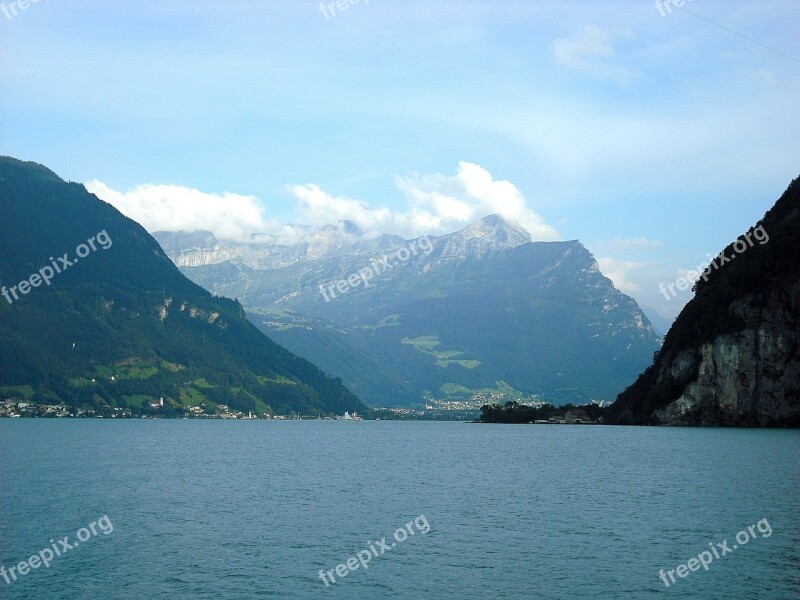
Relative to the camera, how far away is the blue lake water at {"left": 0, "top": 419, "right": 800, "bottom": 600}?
1982 inches

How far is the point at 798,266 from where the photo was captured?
651 ft

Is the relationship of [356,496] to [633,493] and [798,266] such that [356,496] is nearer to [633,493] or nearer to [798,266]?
[633,493]

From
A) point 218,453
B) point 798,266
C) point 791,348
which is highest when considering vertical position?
point 798,266

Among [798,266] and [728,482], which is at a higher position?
[798,266]

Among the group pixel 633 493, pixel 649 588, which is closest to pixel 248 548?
pixel 649 588

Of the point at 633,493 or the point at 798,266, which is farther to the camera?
the point at 798,266

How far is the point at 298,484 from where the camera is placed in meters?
100

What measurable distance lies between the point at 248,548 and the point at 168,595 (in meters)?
12.6

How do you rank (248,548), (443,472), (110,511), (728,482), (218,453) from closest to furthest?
(248,548), (110,511), (728,482), (443,472), (218,453)

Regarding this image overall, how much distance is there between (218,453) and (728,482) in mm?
97402

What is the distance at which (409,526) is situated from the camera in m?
68.8

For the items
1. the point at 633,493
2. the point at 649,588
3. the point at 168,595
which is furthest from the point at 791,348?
the point at 168,595

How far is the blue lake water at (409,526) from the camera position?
50344 mm

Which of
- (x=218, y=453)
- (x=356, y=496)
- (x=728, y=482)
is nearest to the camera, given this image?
(x=356, y=496)
